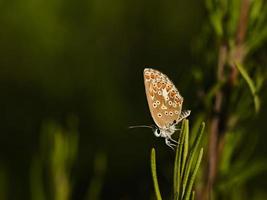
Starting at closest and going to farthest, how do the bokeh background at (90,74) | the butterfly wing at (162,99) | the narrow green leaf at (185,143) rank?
the narrow green leaf at (185,143)
the butterfly wing at (162,99)
the bokeh background at (90,74)

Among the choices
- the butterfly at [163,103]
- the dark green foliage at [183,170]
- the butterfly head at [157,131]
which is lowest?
the dark green foliage at [183,170]

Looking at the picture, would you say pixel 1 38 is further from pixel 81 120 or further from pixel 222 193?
pixel 222 193

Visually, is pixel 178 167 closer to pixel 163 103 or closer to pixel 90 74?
pixel 163 103

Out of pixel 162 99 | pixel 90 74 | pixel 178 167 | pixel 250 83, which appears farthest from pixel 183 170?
pixel 90 74

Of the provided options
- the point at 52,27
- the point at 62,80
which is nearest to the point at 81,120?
the point at 62,80

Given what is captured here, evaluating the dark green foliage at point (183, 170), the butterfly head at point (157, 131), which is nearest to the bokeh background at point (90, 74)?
the butterfly head at point (157, 131)

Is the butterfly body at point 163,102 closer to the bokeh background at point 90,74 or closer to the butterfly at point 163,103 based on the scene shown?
the butterfly at point 163,103

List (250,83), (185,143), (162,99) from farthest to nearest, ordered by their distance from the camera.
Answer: (162,99) → (250,83) → (185,143)
